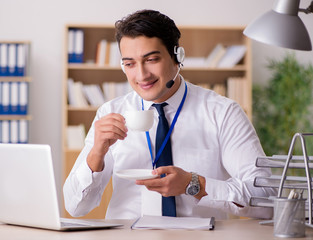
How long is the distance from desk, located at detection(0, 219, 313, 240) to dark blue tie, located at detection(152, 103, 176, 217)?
14.3 inches

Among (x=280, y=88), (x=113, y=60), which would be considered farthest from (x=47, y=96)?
(x=280, y=88)

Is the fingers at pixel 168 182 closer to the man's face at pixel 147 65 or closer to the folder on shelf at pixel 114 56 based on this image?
the man's face at pixel 147 65

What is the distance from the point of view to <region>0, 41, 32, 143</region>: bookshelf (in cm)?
450

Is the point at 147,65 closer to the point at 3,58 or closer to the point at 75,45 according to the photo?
the point at 75,45

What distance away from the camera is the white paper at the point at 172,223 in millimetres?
1467

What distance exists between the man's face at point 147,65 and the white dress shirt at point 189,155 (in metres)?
0.11

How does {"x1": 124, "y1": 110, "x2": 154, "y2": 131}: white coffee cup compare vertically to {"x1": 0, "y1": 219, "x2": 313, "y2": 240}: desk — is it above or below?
above

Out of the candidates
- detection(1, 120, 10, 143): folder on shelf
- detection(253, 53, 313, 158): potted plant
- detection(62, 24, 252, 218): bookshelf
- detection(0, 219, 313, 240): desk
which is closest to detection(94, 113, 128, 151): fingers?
detection(0, 219, 313, 240): desk

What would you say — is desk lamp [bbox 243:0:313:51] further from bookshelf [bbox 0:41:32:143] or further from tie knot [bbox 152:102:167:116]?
bookshelf [bbox 0:41:32:143]

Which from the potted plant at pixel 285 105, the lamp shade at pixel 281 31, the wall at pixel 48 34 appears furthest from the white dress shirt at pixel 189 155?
the wall at pixel 48 34

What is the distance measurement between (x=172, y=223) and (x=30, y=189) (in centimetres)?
43

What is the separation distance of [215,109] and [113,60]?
2744mm

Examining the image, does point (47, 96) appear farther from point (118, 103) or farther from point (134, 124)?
point (134, 124)

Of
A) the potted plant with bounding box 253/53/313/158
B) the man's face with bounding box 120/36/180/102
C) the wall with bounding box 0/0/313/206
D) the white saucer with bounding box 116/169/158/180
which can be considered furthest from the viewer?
the wall with bounding box 0/0/313/206
